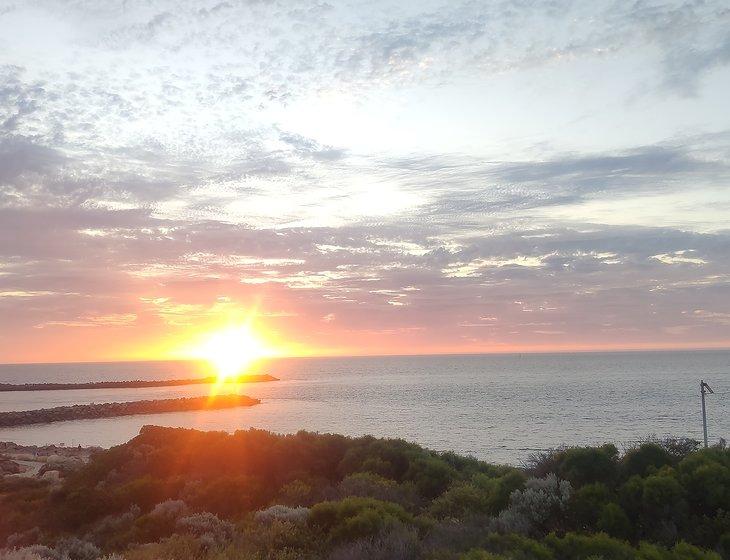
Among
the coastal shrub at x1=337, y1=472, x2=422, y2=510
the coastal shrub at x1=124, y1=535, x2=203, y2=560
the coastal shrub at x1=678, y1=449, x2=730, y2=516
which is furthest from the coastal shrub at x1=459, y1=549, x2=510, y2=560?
Answer: the coastal shrub at x1=337, y1=472, x2=422, y2=510

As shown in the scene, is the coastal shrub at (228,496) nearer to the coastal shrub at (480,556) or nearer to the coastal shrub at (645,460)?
the coastal shrub at (480,556)

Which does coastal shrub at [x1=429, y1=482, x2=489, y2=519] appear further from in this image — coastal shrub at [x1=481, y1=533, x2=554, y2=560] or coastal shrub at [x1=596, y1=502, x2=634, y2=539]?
coastal shrub at [x1=481, y1=533, x2=554, y2=560]

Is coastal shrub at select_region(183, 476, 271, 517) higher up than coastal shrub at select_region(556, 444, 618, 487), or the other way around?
coastal shrub at select_region(556, 444, 618, 487)

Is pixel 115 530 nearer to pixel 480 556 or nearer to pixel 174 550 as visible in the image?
pixel 174 550

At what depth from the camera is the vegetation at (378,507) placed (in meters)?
9.95

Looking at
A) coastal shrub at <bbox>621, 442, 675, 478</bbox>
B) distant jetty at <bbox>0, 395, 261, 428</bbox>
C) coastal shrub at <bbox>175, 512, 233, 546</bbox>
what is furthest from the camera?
distant jetty at <bbox>0, 395, 261, 428</bbox>

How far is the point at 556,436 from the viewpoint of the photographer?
50.8 m

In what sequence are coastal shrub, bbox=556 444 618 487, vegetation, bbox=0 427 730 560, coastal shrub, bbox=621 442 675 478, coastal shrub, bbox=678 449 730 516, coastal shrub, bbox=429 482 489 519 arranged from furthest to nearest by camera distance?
coastal shrub, bbox=429 482 489 519, coastal shrub, bbox=621 442 675 478, coastal shrub, bbox=556 444 618 487, coastal shrub, bbox=678 449 730 516, vegetation, bbox=0 427 730 560

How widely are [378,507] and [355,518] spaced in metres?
1.06

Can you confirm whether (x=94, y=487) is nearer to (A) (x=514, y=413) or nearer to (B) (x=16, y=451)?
(B) (x=16, y=451)

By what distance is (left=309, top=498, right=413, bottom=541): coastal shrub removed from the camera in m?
10.8

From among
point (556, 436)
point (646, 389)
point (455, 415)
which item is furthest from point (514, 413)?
point (646, 389)

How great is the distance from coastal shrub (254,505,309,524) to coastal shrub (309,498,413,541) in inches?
10.9

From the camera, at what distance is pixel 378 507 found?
1195 centimetres
